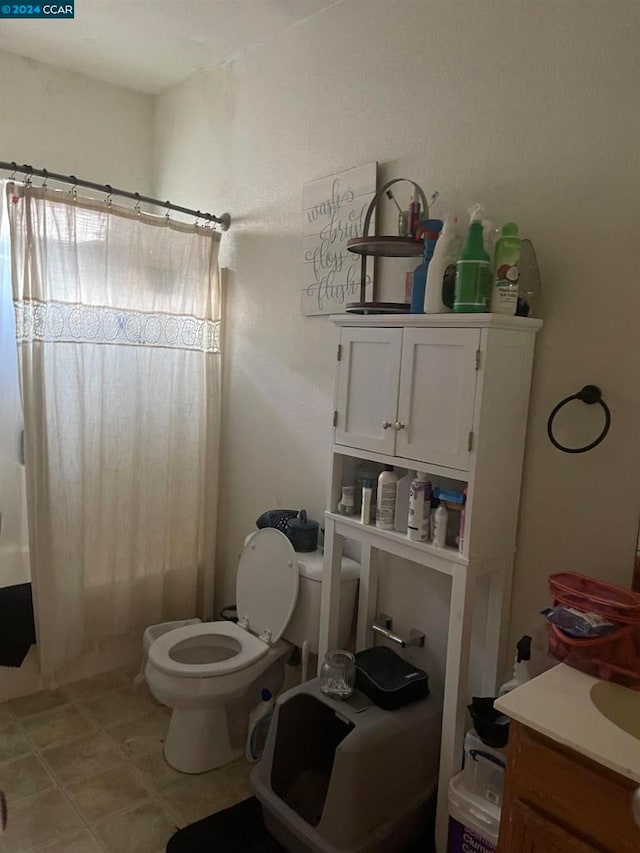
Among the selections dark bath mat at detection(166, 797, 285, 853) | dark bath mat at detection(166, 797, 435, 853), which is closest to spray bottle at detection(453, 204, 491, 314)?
dark bath mat at detection(166, 797, 435, 853)

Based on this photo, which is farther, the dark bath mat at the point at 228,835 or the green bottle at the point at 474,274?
the dark bath mat at the point at 228,835

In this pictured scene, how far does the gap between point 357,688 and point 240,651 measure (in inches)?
24.1

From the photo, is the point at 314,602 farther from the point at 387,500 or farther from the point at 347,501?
the point at 387,500

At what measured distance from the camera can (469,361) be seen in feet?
5.16

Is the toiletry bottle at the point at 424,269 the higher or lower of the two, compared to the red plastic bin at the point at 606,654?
higher

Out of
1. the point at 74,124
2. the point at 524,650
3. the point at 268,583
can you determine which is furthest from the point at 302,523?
the point at 74,124

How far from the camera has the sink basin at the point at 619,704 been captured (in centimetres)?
122

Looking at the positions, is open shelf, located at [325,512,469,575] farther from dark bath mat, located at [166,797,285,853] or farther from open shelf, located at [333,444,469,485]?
dark bath mat, located at [166,797,285,853]

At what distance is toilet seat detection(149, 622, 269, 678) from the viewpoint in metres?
2.08

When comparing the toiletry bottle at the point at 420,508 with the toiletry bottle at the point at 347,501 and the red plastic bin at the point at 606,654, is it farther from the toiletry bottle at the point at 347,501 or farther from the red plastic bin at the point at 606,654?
the red plastic bin at the point at 606,654

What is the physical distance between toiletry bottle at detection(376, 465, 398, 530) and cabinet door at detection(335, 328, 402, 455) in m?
0.08

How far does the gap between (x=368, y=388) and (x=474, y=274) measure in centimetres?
47

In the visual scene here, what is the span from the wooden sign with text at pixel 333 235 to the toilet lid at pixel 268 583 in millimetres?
895

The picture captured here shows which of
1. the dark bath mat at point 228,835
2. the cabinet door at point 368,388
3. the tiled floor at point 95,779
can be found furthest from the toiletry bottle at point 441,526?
the tiled floor at point 95,779
